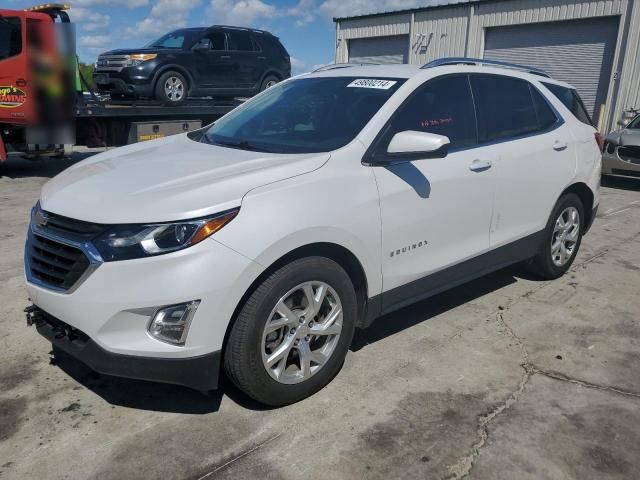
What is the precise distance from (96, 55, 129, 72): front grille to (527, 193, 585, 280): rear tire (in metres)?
8.91

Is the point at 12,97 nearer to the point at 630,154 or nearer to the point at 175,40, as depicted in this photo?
the point at 175,40

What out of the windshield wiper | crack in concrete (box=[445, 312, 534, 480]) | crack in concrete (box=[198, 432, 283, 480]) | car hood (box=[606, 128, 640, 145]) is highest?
the windshield wiper

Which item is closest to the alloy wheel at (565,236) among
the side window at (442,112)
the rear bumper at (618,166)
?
the side window at (442,112)

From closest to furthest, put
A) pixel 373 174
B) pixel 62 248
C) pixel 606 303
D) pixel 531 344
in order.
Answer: pixel 62 248
pixel 373 174
pixel 531 344
pixel 606 303

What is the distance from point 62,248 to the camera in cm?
272

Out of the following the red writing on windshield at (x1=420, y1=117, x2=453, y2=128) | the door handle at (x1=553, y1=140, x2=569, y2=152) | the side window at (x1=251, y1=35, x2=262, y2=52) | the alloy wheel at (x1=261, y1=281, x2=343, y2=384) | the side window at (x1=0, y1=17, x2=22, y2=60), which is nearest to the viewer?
the alloy wheel at (x1=261, y1=281, x2=343, y2=384)

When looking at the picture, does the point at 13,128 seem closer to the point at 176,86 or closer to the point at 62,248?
the point at 176,86

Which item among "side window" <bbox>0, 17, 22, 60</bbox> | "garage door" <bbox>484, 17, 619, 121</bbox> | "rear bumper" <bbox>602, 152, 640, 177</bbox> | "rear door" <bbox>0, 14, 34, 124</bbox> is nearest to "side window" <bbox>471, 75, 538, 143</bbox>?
"rear bumper" <bbox>602, 152, 640, 177</bbox>

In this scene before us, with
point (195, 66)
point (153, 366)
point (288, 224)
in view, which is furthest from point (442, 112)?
point (195, 66)

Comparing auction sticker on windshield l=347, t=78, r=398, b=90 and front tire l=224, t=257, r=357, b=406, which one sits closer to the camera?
front tire l=224, t=257, r=357, b=406

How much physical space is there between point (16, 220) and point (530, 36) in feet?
52.6

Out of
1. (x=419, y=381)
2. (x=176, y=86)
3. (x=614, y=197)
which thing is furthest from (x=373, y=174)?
(x=176, y=86)

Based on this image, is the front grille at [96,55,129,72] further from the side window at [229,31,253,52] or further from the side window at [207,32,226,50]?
the side window at [229,31,253,52]

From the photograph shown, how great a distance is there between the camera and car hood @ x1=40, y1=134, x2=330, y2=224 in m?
2.60
